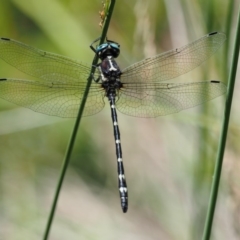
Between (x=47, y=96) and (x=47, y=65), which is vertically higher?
(x=47, y=65)

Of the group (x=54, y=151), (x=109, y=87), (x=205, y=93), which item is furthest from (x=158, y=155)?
(x=205, y=93)

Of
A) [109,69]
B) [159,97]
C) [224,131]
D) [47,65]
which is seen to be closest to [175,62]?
[159,97]

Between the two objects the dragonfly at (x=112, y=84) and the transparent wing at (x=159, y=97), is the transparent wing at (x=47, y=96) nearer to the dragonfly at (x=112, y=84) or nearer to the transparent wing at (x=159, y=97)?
the dragonfly at (x=112, y=84)

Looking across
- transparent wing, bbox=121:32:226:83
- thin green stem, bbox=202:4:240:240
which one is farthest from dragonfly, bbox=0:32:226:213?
thin green stem, bbox=202:4:240:240

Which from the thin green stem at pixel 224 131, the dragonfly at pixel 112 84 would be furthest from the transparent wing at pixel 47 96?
the thin green stem at pixel 224 131

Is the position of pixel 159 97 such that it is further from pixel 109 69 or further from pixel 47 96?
pixel 47 96

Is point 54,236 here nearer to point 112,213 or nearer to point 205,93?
point 112,213

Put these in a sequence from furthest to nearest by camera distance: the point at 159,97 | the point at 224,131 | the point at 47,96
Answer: the point at 159,97, the point at 47,96, the point at 224,131

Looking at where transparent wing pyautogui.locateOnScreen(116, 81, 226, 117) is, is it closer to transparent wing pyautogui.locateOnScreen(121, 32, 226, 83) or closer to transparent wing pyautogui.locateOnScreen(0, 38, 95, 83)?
transparent wing pyautogui.locateOnScreen(121, 32, 226, 83)
